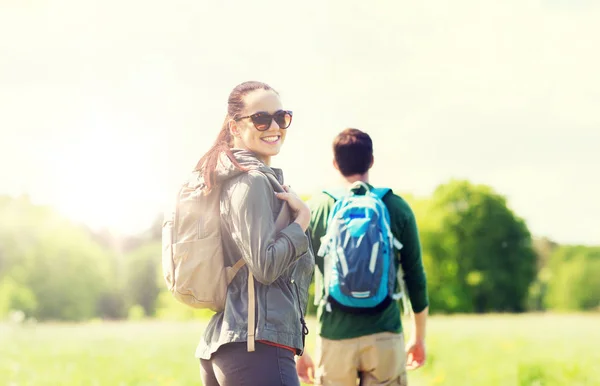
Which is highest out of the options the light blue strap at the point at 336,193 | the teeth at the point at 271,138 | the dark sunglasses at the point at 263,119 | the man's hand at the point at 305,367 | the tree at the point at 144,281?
the dark sunglasses at the point at 263,119

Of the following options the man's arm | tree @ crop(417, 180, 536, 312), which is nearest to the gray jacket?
the man's arm

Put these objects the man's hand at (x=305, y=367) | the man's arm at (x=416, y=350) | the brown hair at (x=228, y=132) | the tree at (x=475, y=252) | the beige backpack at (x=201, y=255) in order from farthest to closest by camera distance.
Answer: the tree at (x=475, y=252) → the man's arm at (x=416, y=350) → the man's hand at (x=305, y=367) → the brown hair at (x=228, y=132) → the beige backpack at (x=201, y=255)

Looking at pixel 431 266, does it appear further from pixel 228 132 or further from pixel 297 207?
pixel 297 207

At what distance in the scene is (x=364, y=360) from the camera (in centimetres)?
526

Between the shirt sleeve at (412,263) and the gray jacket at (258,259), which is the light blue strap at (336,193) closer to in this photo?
the shirt sleeve at (412,263)

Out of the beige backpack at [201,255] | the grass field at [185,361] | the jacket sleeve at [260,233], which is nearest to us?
the jacket sleeve at [260,233]

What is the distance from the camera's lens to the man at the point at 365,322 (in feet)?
17.1

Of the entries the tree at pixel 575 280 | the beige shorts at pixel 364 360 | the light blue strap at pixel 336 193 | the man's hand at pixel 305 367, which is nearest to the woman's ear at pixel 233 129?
the light blue strap at pixel 336 193

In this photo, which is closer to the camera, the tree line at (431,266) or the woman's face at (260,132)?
the woman's face at (260,132)

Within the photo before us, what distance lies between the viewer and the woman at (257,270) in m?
3.37

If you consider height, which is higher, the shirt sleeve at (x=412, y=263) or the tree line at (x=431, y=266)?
the shirt sleeve at (x=412, y=263)

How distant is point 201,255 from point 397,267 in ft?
7.38

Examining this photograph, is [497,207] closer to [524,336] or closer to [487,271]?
[487,271]

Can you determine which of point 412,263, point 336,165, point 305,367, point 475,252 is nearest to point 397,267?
point 412,263
